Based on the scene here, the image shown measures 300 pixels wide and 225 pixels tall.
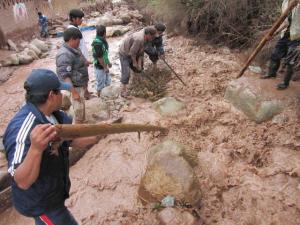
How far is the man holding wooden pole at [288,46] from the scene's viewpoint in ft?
15.4

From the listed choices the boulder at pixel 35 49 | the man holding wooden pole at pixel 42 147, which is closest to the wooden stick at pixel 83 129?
the man holding wooden pole at pixel 42 147

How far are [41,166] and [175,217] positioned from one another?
6.31 ft

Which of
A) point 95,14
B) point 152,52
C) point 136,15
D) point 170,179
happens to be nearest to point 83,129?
point 170,179

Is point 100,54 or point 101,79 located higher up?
point 100,54

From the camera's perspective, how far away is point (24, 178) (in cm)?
191

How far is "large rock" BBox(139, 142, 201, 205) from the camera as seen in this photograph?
375 centimetres

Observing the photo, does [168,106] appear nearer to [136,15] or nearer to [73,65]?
[73,65]

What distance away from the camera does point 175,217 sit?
3635mm

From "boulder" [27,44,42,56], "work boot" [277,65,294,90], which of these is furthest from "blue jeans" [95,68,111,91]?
"boulder" [27,44,42,56]

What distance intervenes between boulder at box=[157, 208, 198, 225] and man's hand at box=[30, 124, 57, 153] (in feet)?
7.26

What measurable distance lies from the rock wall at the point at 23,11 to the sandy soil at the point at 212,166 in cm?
893

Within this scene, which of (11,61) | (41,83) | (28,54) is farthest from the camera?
(28,54)

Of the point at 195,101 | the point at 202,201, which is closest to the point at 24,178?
the point at 202,201

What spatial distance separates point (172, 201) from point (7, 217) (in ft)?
7.43
